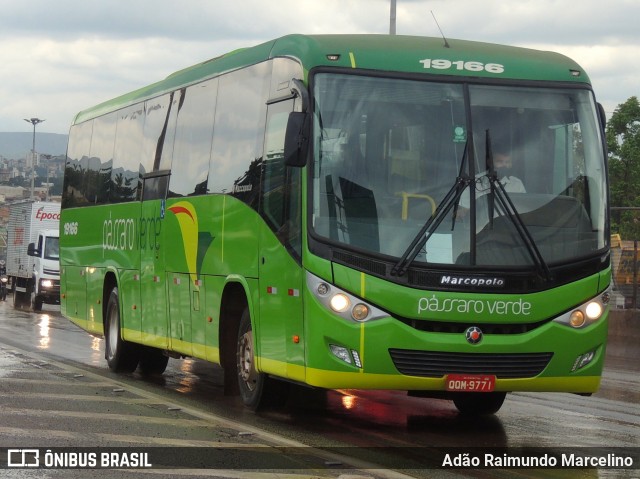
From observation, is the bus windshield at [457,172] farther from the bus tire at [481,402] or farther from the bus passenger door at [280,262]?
the bus tire at [481,402]

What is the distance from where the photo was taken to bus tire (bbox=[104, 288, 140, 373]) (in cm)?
1808

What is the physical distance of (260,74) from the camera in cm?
1319

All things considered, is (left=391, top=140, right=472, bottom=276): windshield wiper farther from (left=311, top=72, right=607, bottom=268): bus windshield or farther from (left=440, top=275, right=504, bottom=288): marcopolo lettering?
(left=440, top=275, right=504, bottom=288): marcopolo lettering

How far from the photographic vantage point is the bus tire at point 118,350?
1808 centimetres

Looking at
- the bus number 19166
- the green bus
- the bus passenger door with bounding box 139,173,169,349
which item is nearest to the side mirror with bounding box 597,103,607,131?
the green bus

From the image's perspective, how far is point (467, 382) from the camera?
11.1m

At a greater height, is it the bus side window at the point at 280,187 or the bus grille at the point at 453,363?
the bus side window at the point at 280,187

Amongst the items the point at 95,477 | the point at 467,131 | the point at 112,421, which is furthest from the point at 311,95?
the point at 95,477

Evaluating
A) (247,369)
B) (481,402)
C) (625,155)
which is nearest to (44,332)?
(247,369)

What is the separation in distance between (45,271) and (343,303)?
104 feet

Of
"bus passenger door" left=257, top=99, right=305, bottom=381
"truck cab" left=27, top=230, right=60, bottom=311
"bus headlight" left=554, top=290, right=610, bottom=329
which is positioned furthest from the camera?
"truck cab" left=27, top=230, right=60, bottom=311

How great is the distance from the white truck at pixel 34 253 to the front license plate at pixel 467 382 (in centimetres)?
2756

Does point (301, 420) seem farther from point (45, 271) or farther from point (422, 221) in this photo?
point (45, 271)

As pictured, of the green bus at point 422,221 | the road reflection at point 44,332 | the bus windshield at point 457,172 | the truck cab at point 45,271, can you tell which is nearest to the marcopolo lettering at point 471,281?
the green bus at point 422,221
